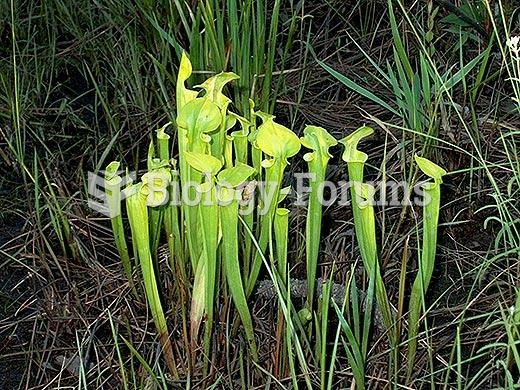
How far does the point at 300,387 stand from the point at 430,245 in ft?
0.89

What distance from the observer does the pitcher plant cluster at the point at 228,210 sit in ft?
3.36

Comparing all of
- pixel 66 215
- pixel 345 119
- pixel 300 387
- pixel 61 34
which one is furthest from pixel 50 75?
pixel 300 387

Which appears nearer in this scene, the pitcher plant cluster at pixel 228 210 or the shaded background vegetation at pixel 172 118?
the pitcher plant cluster at pixel 228 210

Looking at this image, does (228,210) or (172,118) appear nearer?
(228,210)

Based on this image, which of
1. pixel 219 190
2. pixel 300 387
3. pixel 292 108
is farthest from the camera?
pixel 292 108

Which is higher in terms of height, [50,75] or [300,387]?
[50,75]

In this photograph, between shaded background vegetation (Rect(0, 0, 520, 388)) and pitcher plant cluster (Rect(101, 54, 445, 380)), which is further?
shaded background vegetation (Rect(0, 0, 520, 388))

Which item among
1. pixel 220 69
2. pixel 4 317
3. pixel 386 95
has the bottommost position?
pixel 4 317

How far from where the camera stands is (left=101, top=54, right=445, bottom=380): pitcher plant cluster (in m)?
1.02

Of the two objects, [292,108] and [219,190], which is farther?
[292,108]

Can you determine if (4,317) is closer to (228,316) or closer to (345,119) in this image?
(228,316)

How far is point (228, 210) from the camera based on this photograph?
3.37ft

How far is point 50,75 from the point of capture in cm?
187

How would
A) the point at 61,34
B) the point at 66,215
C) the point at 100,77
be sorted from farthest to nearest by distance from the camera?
the point at 61,34, the point at 100,77, the point at 66,215
